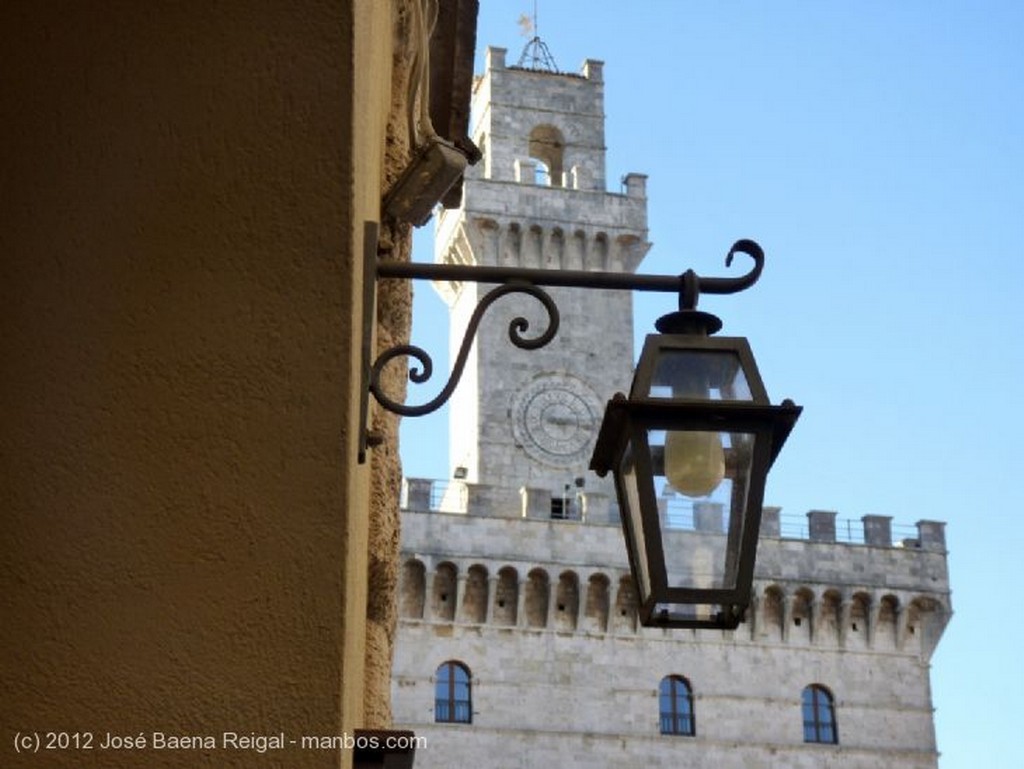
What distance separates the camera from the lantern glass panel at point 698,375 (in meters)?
2.98

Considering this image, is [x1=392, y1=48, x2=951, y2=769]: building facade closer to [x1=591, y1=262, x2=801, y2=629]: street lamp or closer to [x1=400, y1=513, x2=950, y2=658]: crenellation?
[x1=400, y1=513, x2=950, y2=658]: crenellation

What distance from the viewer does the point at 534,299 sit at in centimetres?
2877

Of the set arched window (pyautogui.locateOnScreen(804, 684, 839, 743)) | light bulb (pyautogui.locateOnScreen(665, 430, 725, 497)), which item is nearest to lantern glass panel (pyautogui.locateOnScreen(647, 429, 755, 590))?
light bulb (pyautogui.locateOnScreen(665, 430, 725, 497))

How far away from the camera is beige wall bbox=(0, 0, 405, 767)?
7.20 feet

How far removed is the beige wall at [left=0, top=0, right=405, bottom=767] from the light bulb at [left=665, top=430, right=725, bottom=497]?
28.1 inches

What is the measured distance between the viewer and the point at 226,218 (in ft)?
7.89

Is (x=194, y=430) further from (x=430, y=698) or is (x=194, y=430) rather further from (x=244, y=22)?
(x=430, y=698)

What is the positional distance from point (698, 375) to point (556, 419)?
2676 centimetres

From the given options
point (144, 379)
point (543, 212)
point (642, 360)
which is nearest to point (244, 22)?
point (144, 379)

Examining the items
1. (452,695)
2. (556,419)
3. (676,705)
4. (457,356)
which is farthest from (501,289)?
(556,419)

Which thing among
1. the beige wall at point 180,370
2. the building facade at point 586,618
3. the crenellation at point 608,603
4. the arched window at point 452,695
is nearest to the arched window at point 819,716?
the building facade at point 586,618

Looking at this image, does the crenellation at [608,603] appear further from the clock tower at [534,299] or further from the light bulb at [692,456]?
the light bulb at [692,456]

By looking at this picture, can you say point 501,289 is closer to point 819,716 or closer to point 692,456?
point 692,456

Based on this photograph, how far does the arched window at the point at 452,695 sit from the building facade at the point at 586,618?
25mm
